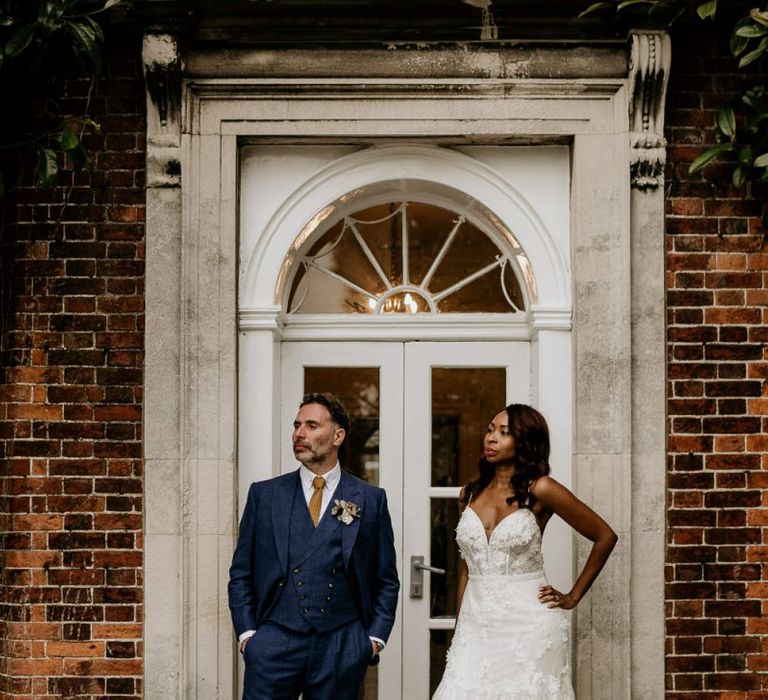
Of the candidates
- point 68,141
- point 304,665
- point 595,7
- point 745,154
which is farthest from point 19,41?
point 745,154

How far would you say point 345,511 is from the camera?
179 inches

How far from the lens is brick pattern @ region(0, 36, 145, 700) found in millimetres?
5328

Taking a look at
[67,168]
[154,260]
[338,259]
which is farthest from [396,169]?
[67,168]

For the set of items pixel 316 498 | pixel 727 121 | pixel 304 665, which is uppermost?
pixel 727 121

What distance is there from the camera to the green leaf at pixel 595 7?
16.6 ft

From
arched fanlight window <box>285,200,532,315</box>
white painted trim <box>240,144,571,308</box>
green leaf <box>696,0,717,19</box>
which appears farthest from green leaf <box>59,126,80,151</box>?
green leaf <box>696,0,717,19</box>

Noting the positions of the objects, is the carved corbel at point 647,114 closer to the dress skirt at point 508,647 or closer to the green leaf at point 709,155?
the green leaf at point 709,155

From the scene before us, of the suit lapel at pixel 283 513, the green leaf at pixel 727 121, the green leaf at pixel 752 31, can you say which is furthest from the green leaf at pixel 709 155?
the suit lapel at pixel 283 513

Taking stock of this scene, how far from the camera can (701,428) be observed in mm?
5340

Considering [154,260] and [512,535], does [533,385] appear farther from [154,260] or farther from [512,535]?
[154,260]

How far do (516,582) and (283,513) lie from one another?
42.7 inches

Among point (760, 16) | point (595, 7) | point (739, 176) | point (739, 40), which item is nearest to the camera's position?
point (760, 16)

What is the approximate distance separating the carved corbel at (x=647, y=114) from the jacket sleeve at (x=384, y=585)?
221cm

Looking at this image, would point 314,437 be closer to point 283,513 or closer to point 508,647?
point 283,513
